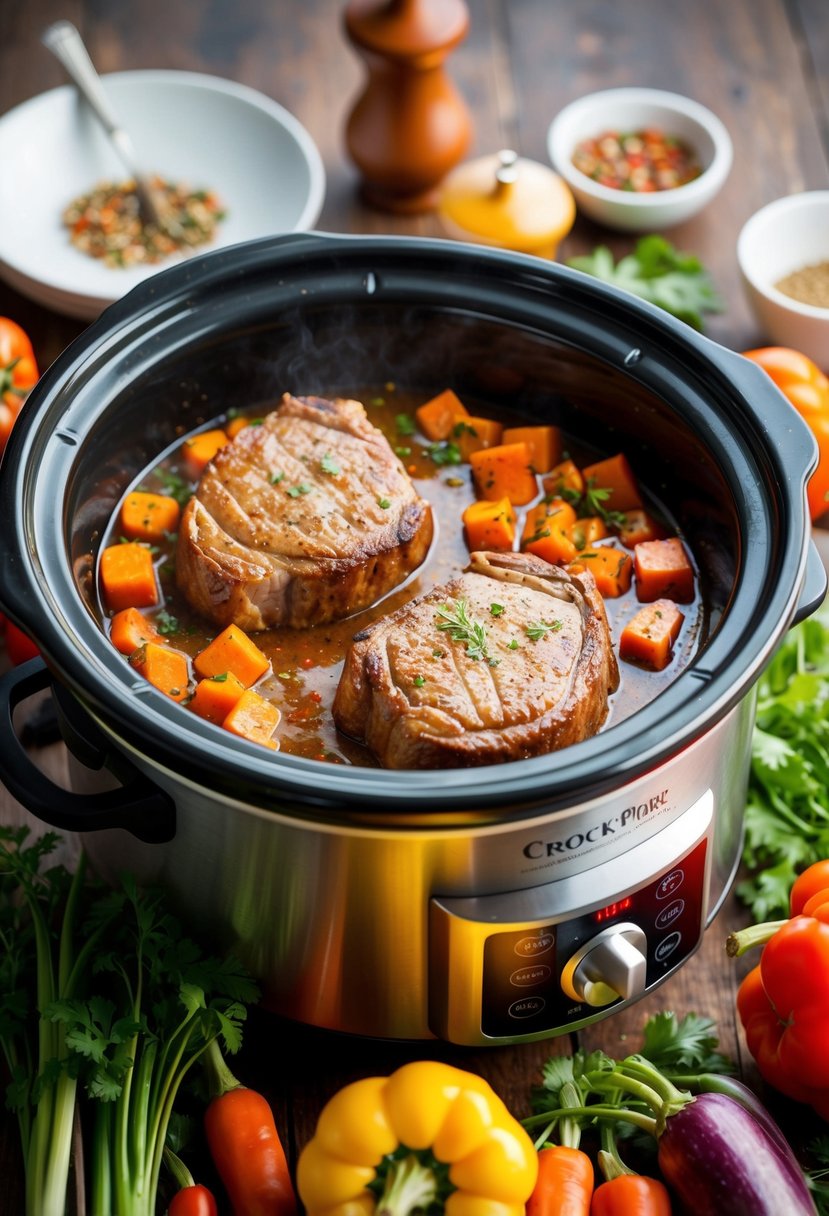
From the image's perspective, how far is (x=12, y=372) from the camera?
3932 millimetres

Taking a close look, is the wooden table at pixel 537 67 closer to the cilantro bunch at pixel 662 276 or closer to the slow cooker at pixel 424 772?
the cilantro bunch at pixel 662 276

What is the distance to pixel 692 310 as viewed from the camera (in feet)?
13.7

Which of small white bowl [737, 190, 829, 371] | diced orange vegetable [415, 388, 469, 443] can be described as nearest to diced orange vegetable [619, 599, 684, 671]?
diced orange vegetable [415, 388, 469, 443]

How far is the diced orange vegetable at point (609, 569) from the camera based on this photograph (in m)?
3.00

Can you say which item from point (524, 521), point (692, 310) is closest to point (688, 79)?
point (692, 310)

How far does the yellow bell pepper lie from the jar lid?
2.60 m

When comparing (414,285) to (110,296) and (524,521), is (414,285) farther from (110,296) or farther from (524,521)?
(110,296)

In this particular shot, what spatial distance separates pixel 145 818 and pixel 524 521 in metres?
1.14

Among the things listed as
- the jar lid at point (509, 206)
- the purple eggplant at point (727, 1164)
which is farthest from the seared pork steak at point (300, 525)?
the jar lid at point (509, 206)

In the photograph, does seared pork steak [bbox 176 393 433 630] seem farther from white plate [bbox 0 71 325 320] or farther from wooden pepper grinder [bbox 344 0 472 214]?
wooden pepper grinder [bbox 344 0 472 214]

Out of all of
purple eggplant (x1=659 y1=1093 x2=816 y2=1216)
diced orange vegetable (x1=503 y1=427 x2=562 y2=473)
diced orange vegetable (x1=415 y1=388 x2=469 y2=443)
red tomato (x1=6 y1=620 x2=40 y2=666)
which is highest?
diced orange vegetable (x1=415 y1=388 x2=469 y2=443)

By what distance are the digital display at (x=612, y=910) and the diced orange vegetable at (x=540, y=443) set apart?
1122mm

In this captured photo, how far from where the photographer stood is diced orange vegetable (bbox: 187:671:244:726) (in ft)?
8.95

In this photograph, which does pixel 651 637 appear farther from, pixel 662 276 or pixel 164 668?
pixel 662 276
